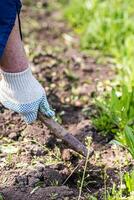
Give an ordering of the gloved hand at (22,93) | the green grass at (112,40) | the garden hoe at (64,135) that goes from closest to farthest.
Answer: the gloved hand at (22,93)
the garden hoe at (64,135)
the green grass at (112,40)

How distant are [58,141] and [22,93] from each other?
0.53 metres

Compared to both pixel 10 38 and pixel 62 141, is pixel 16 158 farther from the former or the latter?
pixel 10 38

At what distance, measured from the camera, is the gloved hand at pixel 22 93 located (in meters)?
2.96

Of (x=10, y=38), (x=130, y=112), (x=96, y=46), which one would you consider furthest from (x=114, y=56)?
(x=10, y=38)

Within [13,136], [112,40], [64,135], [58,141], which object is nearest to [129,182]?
[64,135]

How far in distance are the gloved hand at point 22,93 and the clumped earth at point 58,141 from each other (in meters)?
0.30

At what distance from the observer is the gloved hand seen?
2.96 meters

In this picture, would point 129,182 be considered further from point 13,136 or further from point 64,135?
point 13,136

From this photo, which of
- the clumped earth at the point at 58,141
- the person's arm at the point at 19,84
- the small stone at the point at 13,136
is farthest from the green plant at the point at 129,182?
the small stone at the point at 13,136

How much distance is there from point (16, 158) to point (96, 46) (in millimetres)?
1995

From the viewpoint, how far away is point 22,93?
300cm

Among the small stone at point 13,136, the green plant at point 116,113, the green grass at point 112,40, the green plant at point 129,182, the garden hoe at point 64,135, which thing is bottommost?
the green plant at point 129,182

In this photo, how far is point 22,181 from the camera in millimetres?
2967

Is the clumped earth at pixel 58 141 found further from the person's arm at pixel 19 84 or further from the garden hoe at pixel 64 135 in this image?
the person's arm at pixel 19 84
